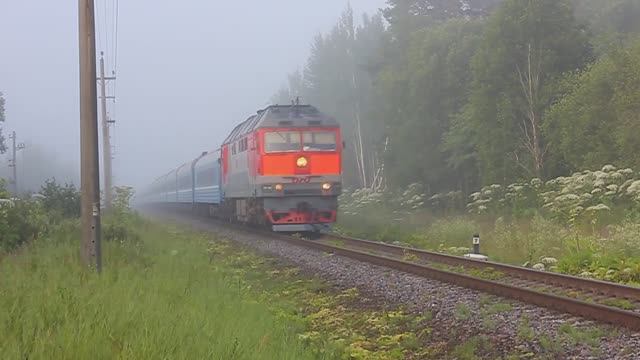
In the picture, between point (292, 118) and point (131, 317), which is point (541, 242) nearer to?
point (292, 118)

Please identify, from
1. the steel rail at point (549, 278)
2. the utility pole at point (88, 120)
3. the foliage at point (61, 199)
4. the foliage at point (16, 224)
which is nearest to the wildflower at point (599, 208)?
the steel rail at point (549, 278)

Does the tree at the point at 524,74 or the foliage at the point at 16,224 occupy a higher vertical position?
the tree at the point at 524,74

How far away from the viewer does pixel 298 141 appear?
2159cm

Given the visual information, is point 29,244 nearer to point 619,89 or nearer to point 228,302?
point 228,302

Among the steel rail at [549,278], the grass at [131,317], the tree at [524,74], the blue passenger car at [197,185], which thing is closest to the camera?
the grass at [131,317]

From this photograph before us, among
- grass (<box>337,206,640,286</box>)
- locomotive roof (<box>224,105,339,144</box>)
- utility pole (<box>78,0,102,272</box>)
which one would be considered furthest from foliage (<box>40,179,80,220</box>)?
utility pole (<box>78,0,102,272</box>)

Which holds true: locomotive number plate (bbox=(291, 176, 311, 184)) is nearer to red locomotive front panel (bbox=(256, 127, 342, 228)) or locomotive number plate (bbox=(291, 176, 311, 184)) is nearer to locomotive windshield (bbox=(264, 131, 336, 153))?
A: red locomotive front panel (bbox=(256, 127, 342, 228))

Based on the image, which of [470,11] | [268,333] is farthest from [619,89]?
[470,11]

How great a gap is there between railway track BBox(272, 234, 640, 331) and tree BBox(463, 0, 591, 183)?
1444 centimetres

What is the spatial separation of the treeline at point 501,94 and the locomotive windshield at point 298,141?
8.83m

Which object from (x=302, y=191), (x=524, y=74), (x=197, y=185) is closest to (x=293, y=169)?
(x=302, y=191)

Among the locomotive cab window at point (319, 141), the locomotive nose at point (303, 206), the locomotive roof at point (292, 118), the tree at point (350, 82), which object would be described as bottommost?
the locomotive nose at point (303, 206)

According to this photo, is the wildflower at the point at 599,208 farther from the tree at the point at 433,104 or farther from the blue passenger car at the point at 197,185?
the tree at the point at 433,104

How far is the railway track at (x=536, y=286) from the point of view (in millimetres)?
8016
